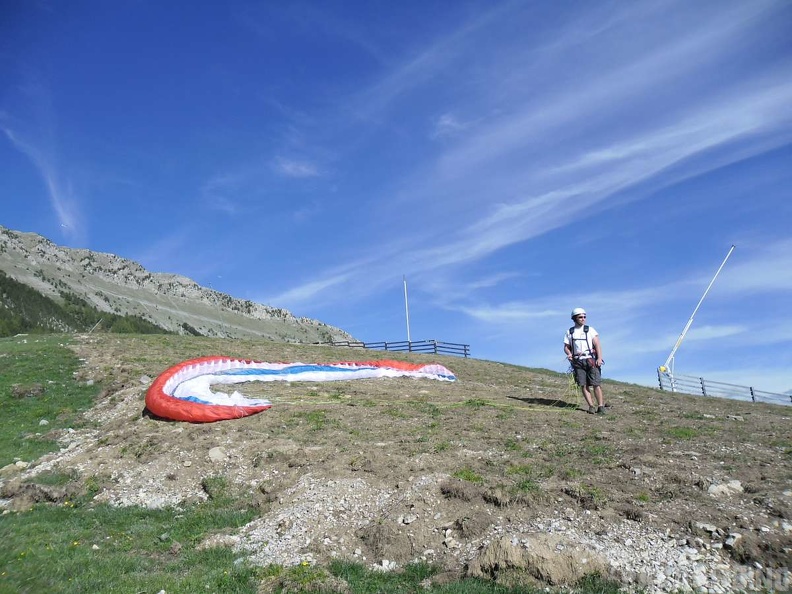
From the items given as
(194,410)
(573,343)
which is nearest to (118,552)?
(194,410)

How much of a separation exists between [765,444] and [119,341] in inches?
1323

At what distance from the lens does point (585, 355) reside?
50.2 feet

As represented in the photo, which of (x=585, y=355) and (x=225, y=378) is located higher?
(x=225, y=378)

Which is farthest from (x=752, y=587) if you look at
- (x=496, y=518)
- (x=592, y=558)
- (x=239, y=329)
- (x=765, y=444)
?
(x=239, y=329)

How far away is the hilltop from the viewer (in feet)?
22.8

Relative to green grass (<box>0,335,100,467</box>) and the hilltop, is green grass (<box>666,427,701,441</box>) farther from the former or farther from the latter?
green grass (<box>0,335,100,467</box>)

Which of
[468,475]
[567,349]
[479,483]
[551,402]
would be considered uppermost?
[567,349]

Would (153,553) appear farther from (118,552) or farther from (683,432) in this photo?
(683,432)

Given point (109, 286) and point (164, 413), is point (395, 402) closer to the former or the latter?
point (164, 413)

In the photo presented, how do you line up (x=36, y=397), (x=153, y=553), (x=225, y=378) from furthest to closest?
(x=36, y=397), (x=225, y=378), (x=153, y=553)

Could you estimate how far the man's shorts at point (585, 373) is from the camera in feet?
50.0

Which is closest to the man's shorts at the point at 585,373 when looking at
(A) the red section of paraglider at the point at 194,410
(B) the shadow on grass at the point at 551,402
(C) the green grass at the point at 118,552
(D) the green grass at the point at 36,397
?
(B) the shadow on grass at the point at 551,402

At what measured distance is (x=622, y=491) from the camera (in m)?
8.51

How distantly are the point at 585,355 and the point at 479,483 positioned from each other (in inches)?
280
